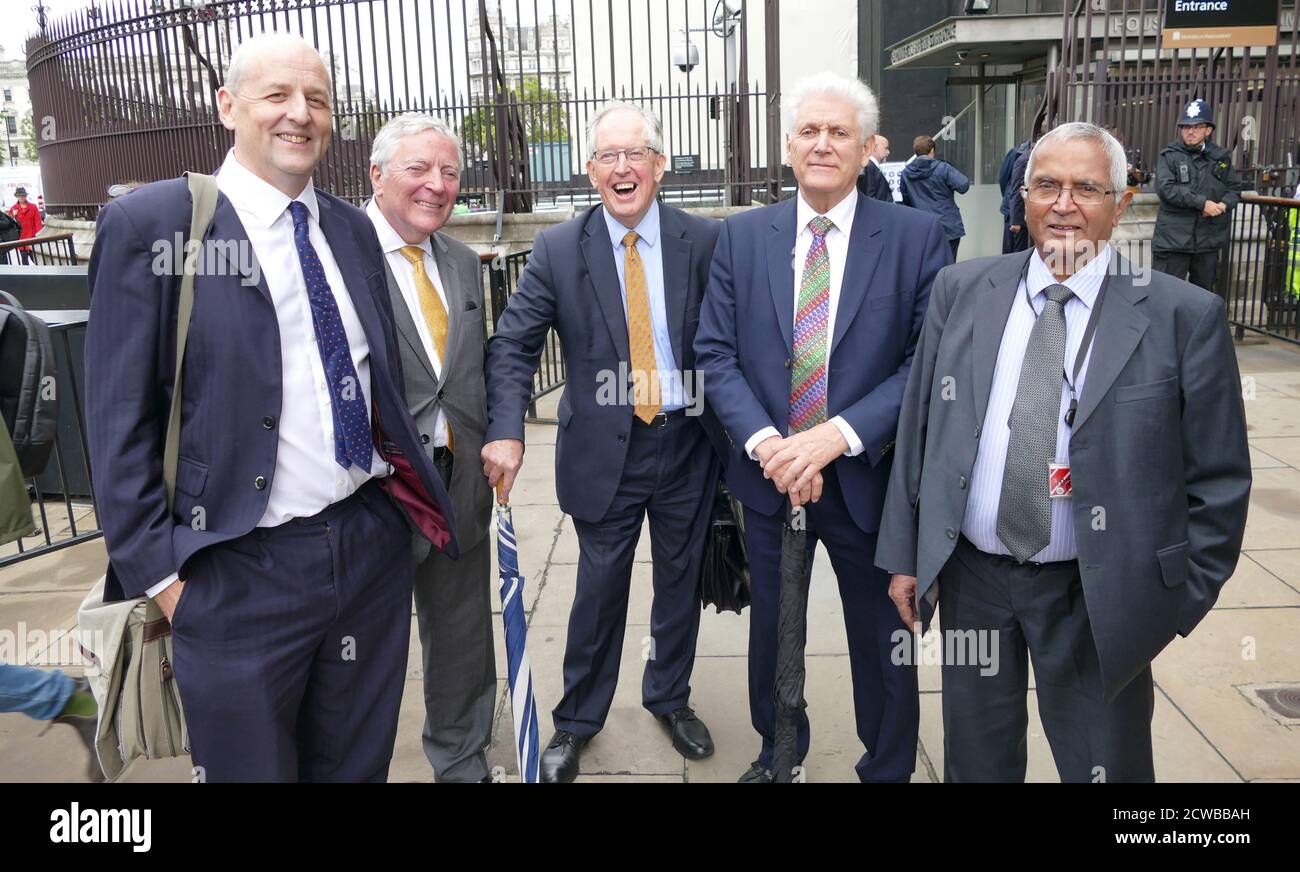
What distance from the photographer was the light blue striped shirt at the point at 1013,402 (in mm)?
2320

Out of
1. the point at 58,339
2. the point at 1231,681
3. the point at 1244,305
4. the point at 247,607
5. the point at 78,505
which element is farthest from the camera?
the point at 1244,305

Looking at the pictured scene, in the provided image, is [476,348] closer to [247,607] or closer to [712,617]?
[247,607]

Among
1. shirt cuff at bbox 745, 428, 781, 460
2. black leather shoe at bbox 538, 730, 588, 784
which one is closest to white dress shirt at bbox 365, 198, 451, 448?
shirt cuff at bbox 745, 428, 781, 460

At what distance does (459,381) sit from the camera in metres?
3.00

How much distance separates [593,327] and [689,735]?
4.90 ft

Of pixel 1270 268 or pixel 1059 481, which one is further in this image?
pixel 1270 268

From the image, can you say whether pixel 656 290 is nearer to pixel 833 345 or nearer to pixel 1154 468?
pixel 833 345

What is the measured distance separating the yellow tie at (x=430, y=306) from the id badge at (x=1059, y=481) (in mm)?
1715

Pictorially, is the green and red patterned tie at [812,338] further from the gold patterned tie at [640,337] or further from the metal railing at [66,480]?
the metal railing at [66,480]

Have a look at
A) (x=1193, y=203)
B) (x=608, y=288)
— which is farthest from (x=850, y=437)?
(x=1193, y=203)
